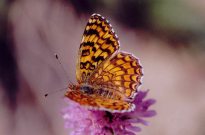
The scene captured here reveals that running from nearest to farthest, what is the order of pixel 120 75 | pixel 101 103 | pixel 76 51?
1. pixel 101 103
2. pixel 120 75
3. pixel 76 51

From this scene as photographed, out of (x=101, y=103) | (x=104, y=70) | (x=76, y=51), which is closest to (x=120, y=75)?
(x=104, y=70)

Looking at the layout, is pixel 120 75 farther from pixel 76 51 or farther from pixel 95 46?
pixel 76 51

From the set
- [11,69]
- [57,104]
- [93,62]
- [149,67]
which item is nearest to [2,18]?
[11,69]

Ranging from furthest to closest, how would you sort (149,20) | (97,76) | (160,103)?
(149,20) → (160,103) → (97,76)

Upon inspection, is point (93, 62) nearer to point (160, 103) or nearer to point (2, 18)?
point (160, 103)

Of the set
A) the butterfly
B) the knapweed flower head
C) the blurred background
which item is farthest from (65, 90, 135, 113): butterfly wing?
the blurred background

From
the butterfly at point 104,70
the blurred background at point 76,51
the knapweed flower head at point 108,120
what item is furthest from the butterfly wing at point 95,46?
the blurred background at point 76,51
